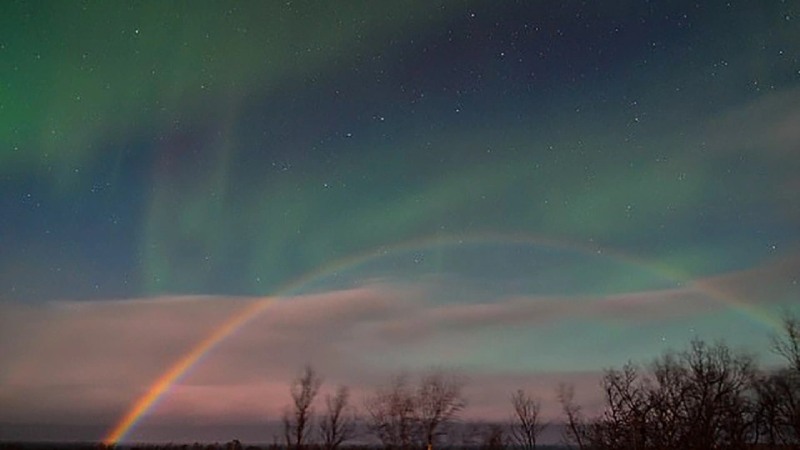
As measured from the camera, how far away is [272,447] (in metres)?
90.1

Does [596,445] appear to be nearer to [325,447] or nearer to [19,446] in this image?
[19,446]

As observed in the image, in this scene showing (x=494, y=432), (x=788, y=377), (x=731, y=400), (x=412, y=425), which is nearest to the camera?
(x=731, y=400)

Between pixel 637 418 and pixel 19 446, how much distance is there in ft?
159

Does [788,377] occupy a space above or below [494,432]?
above

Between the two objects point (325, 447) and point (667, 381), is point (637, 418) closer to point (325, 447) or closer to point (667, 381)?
point (667, 381)

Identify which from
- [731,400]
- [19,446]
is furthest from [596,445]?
[19,446]

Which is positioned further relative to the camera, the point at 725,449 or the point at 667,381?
the point at 667,381

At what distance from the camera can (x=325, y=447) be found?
9169 cm

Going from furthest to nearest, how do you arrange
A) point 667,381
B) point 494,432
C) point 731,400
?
point 494,432
point 731,400
point 667,381

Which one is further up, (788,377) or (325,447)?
(788,377)

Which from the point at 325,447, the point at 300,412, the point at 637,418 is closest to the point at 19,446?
the point at 300,412

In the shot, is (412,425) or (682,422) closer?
(682,422)

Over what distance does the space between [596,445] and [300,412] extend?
51.7m

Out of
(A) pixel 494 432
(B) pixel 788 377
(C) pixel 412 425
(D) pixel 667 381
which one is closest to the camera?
(D) pixel 667 381
